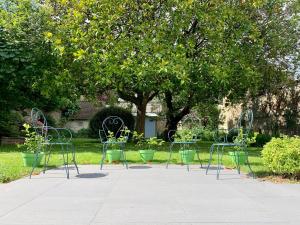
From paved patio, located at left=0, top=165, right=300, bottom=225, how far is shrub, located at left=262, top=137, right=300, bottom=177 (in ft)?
1.37

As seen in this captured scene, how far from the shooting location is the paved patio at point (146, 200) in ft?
14.8

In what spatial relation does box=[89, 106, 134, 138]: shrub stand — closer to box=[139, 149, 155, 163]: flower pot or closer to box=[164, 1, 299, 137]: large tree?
box=[164, 1, 299, 137]: large tree

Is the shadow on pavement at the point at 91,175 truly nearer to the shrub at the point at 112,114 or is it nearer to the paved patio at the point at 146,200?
the paved patio at the point at 146,200

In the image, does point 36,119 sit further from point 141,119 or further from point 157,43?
point 141,119

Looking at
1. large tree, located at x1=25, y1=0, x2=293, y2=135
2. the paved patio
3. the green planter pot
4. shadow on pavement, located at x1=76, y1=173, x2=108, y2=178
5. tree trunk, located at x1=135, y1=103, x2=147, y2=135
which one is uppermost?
large tree, located at x1=25, y1=0, x2=293, y2=135

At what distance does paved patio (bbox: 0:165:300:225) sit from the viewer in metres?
4.50

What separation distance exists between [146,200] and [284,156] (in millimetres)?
2879

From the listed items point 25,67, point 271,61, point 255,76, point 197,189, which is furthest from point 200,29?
point 197,189

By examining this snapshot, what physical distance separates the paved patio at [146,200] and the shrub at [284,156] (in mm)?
416

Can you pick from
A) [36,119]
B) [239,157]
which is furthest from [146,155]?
[36,119]

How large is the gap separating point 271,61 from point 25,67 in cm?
1100

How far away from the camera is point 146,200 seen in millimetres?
5578

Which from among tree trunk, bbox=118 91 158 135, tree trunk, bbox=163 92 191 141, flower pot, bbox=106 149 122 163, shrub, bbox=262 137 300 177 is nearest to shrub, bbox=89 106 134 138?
tree trunk, bbox=163 92 191 141

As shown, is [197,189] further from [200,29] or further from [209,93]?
[209,93]
